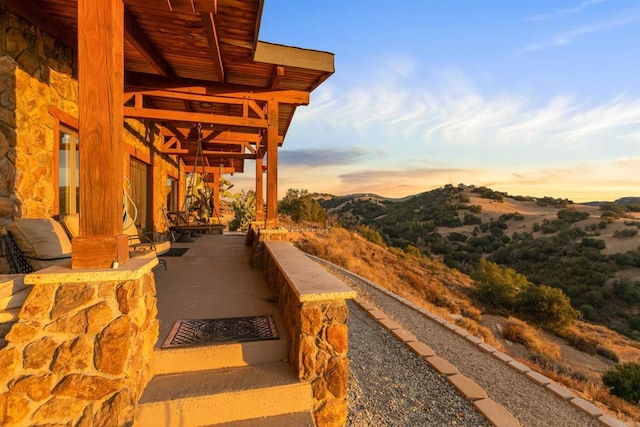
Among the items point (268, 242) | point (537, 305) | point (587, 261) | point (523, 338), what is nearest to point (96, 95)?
point (268, 242)

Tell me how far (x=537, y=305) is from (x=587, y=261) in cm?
994

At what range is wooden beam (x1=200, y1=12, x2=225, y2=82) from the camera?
11.5 ft

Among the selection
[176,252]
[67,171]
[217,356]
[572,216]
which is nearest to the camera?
[217,356]

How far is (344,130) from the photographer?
627 inches

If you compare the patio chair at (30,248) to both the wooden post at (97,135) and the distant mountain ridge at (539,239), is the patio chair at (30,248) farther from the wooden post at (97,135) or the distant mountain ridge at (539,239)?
the distant mountain ridge at (539,239)

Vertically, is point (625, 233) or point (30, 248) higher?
point (30, 248)

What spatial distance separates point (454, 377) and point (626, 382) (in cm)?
598

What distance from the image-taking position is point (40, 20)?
366 cm

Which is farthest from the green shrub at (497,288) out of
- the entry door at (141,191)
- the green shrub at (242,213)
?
the entry door at (141,191)

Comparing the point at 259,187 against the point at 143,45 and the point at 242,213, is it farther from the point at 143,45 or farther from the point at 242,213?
the point at 242,213

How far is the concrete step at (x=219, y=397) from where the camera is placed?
214cm

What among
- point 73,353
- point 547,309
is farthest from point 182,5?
point 547,309

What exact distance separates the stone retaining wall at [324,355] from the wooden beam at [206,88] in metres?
4.32

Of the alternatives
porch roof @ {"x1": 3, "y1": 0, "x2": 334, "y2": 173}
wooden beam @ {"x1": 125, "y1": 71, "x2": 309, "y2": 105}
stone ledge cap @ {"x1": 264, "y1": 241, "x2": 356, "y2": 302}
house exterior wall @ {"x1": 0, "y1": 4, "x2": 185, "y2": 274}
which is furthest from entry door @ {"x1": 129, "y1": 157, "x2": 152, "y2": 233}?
stone ledge cap @ {"x1": 264, "y1": 241, "x2": 356, "y2": 302}
